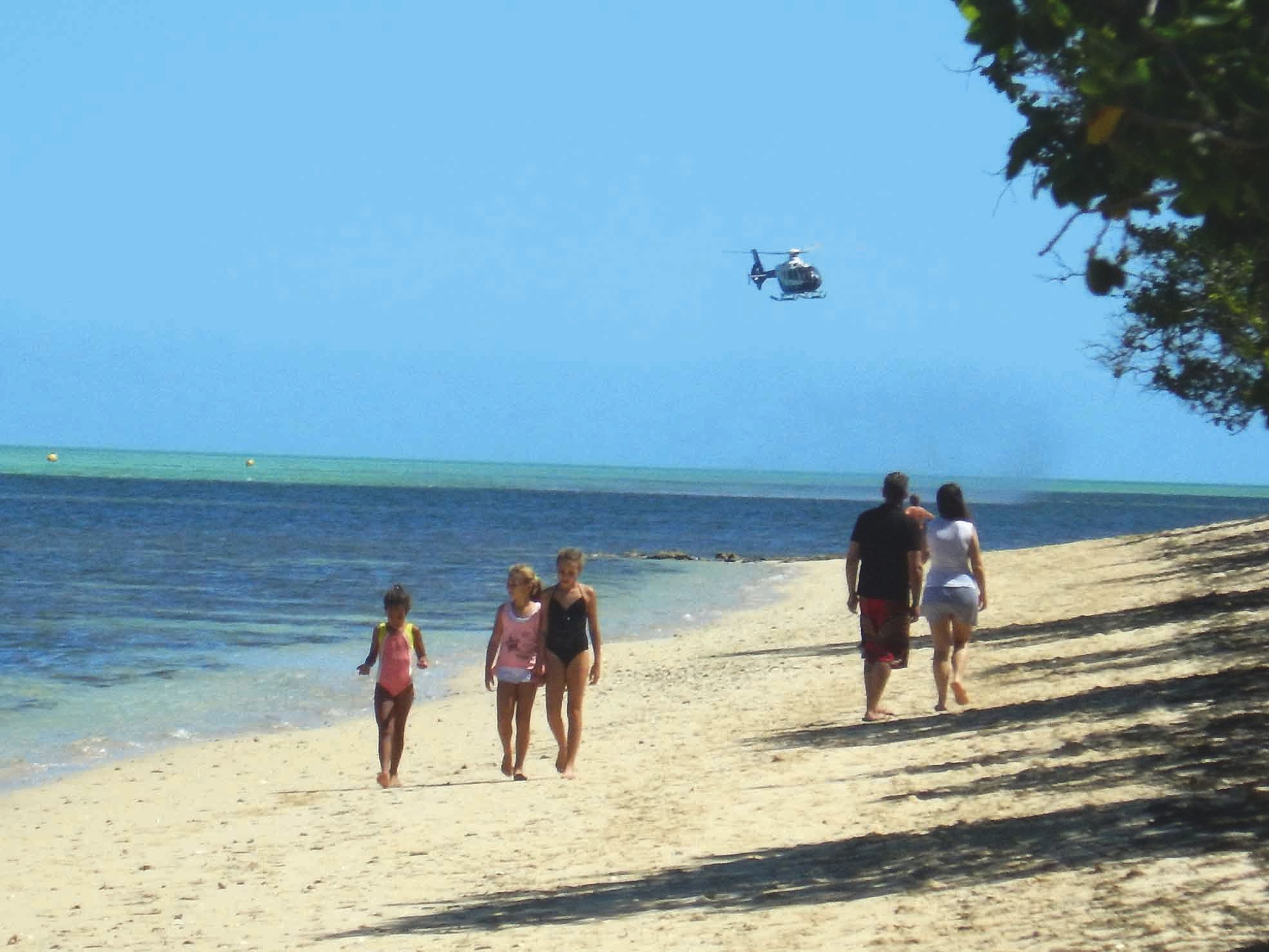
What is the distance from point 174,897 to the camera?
8.30 meters

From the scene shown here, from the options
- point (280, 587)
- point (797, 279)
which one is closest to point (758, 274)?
point (797, 279)

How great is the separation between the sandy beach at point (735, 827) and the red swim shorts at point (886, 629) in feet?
1.64

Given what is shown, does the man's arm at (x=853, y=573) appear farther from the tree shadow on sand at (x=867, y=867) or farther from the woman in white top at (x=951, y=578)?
the tree shadow on sand at (x=867, y=867)

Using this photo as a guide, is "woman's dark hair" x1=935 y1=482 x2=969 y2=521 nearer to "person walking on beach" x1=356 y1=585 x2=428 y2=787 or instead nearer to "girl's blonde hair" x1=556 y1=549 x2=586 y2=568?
"girl's blonde hair" x1=556 y1=549 x2=586 y2=568

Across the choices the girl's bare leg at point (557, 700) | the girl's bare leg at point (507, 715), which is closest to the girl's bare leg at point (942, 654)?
the girl's bare leg at point (557, 700)

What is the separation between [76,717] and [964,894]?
11.1m

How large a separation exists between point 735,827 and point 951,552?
11.4 feet

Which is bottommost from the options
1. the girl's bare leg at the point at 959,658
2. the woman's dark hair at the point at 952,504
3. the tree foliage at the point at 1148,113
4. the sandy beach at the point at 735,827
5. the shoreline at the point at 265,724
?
the shoreline at the point at 265,724

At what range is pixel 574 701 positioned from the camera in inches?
425

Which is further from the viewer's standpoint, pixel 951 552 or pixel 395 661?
pixel 951 552

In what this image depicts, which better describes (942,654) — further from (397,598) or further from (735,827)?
(397,598)

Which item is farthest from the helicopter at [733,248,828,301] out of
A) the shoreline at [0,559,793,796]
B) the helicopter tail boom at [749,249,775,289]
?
the shoreline at [0,559,793,796]

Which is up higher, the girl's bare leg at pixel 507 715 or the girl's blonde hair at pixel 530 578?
the girl's blonde hair at pixel 530 578

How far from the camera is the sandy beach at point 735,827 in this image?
6.54 metres
